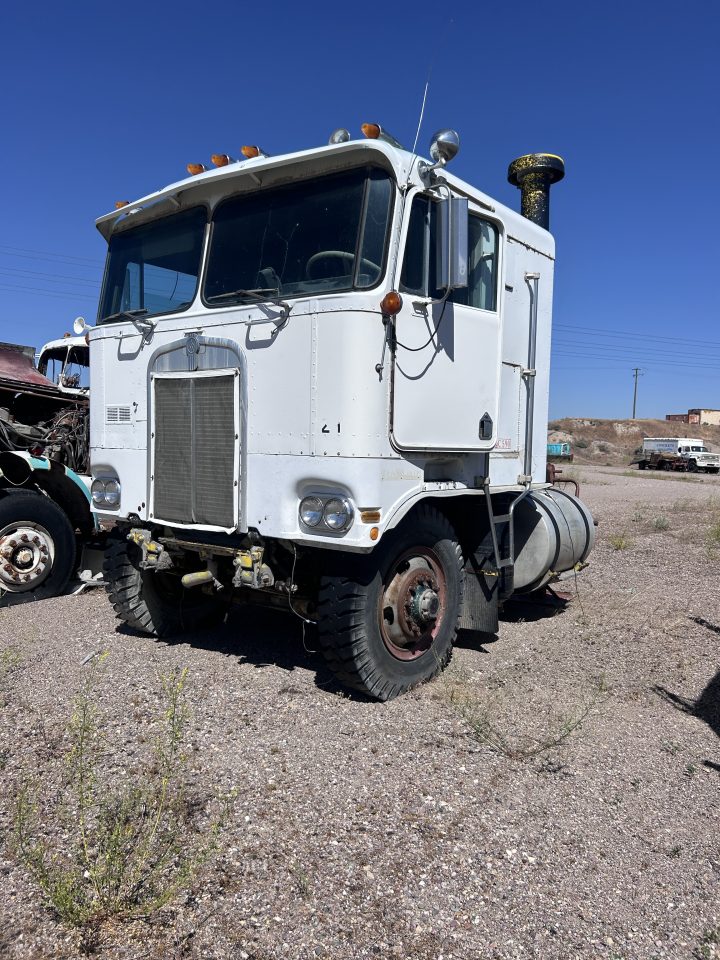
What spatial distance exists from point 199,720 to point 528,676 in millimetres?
2387

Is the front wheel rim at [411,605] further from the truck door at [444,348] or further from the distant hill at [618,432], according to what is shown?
the distant hill at [618,432]

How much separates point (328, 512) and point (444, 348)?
4.52 feet

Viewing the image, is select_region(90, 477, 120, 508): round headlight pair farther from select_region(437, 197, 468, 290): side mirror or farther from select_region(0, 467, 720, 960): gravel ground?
select_region(437, 197, 468, 290): side mirror

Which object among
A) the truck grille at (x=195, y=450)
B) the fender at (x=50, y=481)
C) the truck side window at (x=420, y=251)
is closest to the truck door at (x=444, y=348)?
the truck side window at (x=420, y=251)

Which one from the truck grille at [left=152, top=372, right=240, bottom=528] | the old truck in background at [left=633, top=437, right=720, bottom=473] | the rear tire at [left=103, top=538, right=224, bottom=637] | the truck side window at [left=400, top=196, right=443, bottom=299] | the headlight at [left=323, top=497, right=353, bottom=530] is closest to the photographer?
the headlight at [left=323, top=497, right=353, bottom=530]

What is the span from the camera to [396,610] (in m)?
4.76

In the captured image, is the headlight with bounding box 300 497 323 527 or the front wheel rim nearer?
the headlight with bounding box 300 497 323 527

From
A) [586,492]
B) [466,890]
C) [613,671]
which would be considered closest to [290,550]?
[466,890]

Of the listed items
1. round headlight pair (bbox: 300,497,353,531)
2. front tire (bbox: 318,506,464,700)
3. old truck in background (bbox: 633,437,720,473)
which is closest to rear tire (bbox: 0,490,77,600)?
front tire (bbox: 318,506,464,700)

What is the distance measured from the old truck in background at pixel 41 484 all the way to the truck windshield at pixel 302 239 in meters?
3.53

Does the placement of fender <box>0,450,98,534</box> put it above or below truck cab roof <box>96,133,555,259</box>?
below

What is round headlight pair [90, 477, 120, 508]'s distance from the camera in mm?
5316

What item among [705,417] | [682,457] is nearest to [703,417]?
[705,417]

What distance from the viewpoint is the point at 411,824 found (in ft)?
10.8
